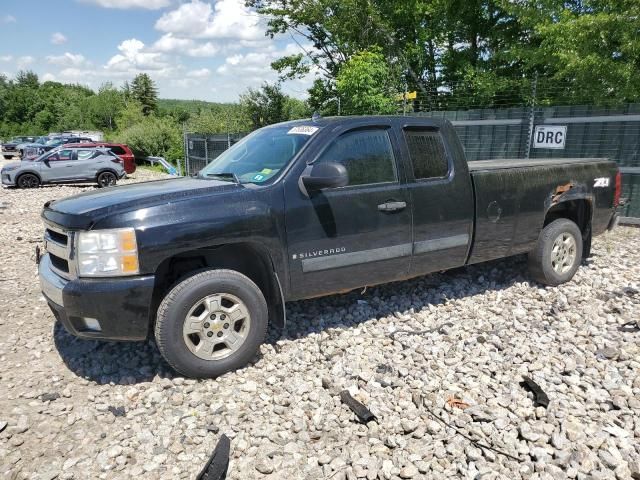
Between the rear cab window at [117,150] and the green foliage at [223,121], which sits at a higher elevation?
the green foliage at [223,121]

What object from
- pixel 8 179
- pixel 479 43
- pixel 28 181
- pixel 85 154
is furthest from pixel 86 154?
pixel 479 43

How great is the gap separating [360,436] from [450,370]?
3.56 feet

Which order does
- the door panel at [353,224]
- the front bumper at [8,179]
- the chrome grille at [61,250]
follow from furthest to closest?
1. the front bumper at [8,179]
2. the door panel at [353,224]
3. the chrome grille at [61,250]

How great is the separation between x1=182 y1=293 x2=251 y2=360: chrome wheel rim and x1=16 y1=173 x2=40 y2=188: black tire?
56.6 ft

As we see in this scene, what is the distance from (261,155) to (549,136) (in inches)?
→ 308

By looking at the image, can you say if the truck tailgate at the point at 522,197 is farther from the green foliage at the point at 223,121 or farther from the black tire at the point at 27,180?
the green foliage at the point at 223,121

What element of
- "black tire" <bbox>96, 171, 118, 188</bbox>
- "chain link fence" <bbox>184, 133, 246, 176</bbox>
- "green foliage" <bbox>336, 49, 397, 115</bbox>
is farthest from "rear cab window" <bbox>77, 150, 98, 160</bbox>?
"green foliage" <bbox>336, 49, 397, 115</bbox>

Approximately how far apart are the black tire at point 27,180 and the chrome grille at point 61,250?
16210mm

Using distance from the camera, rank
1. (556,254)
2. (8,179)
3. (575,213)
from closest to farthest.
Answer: (556,254) → (575,213) → (8,179)

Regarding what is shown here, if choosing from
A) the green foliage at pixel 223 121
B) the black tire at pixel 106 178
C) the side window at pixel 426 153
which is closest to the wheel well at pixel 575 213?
the side window at pixel 426 153

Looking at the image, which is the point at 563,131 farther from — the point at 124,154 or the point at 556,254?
the point at 124,154

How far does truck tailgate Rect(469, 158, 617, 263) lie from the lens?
4.94 meters

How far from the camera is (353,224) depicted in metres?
4.15

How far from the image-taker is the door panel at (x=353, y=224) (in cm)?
395
